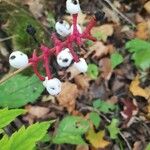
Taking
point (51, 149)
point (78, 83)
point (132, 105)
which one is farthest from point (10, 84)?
point (132, 105)

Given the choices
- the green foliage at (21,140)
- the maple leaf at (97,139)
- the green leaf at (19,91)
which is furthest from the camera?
the maple leaf at (97,139)

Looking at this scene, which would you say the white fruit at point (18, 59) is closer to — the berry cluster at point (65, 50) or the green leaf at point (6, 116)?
the berry cluster at point (65, 50)

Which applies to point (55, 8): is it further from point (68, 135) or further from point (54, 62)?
point (68, 135)

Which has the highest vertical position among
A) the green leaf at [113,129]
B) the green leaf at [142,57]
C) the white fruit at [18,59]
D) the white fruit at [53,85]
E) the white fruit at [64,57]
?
the white fruit at [18,59]

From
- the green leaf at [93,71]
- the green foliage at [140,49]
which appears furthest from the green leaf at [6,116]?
the green leaf at [93,71]

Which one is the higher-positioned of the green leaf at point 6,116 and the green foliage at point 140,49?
the green leaf at point 6,116

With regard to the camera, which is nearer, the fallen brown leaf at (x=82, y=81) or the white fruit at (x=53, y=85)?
the white fruit at (x=53, y=85)
